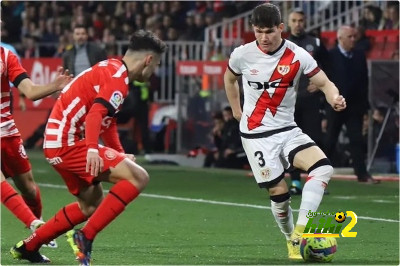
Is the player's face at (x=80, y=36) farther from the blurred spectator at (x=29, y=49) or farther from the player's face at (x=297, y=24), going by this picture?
the blurred spectator at (x=29, y=49)

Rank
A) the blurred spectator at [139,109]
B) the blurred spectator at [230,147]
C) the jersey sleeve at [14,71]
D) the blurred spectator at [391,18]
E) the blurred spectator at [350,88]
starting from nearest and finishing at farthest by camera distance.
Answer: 1. the jersey sleeve at [14,71]
2. the blurred spectator at [350,88]
3. the blurred spectator at [230,147]
4. the blurred spectator at [391,18]
5. the blurred spectator at [139,109]

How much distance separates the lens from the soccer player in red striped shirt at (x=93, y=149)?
8.74m

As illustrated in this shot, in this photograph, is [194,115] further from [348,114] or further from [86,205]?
[86,205]

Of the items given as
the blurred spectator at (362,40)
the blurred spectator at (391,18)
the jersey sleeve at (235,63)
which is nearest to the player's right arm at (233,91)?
the jersey sleeve at (235,63)

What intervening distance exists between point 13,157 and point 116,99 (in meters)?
2.13

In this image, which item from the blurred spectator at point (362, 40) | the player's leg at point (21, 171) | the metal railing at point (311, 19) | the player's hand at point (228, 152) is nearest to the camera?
the player's leg at point (21, 171)

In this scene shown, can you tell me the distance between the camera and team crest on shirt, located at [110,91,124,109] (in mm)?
8773

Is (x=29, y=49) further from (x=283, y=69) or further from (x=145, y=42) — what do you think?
(x=145, y=42)

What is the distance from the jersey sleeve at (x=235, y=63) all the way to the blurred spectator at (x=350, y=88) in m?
6.21

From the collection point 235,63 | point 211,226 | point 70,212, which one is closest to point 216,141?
point 211,226

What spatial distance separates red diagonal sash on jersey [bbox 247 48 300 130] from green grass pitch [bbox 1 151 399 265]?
43.5 inches

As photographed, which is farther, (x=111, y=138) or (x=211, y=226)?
(x=211, y=226)

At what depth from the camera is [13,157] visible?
34.9ft

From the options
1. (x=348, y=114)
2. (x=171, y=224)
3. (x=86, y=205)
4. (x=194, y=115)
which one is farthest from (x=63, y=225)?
(x=194, y=115)
